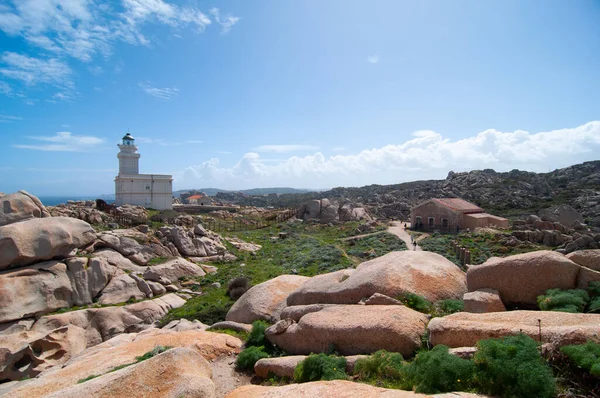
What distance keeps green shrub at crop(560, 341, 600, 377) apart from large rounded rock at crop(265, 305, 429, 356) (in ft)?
10.8

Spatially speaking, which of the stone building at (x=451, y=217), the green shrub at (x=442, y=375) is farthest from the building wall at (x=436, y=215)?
the green shrub at (x=442, y=375)

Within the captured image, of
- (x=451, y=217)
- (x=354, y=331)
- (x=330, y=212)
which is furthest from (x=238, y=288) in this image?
(x=330, y=212)

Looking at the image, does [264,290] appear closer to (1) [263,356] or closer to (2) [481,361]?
(1) [263,356]

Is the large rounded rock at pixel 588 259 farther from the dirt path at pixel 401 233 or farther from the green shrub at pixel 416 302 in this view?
the dirt path at pixel 401 233

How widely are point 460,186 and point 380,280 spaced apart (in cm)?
9078

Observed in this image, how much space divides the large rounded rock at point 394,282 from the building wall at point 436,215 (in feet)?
108

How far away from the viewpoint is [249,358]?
34.4 feet

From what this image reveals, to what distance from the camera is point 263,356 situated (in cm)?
1050

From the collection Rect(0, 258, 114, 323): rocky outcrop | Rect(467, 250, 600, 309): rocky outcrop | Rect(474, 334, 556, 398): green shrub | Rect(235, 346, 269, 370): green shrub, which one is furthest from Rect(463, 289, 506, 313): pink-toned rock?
Rect(0, 258, 114, 323): rocky outcrop

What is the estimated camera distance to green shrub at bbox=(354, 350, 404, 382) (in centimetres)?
754

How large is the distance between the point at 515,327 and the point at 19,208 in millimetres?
27409

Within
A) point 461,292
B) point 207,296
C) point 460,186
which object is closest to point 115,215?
point 207,296

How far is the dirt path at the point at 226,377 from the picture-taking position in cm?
953

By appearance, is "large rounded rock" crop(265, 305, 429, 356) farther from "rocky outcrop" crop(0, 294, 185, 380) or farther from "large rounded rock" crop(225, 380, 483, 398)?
"rocky outcrop" crop(0, 294, 185, 380)
